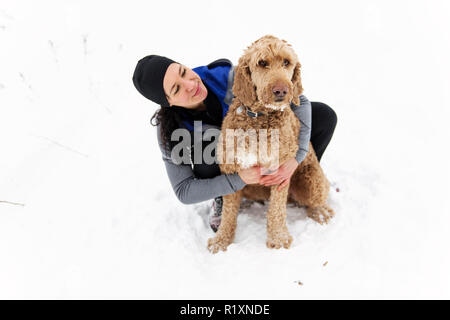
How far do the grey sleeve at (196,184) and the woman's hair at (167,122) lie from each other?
35 millimetres

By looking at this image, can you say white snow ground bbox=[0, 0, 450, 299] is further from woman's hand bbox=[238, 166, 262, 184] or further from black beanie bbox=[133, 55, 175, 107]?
black beanie bbox=[133, 55, 175, 107]

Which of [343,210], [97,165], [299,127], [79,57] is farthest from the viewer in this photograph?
[79,57]

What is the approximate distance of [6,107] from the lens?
2.45 meters

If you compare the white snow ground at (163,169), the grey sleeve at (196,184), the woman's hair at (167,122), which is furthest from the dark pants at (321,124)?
the woman's hair at (167,122)

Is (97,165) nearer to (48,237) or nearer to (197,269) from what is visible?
(48,237)

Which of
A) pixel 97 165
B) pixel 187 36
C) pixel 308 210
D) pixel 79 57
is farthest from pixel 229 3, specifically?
pixel 308 210

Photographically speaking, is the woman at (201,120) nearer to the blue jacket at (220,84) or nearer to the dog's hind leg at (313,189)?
the blue jacket at (220,84)

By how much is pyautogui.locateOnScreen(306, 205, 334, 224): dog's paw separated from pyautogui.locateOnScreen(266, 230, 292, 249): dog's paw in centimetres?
26

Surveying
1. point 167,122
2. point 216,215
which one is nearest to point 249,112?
point 167,122

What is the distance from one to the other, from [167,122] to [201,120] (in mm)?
198

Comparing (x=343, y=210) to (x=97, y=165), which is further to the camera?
(x=97, y=165)


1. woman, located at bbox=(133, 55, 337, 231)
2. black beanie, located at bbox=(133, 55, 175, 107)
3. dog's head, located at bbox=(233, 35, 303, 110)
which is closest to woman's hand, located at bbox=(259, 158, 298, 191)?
woman, located at bbox=(133, 55, 337, 231)
